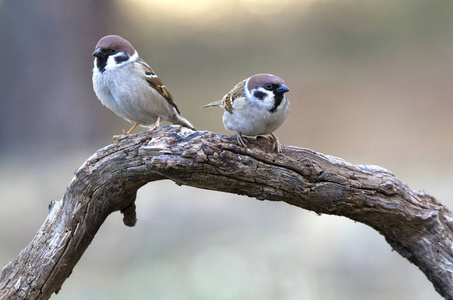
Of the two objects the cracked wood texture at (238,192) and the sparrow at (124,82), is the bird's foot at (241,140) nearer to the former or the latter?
the cracked wood texture at (238,192)

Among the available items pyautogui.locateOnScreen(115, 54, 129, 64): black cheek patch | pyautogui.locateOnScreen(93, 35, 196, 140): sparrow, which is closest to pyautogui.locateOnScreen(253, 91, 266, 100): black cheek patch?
pyautogui.locateOnScreen(93, 35, 196, 140): sparrow

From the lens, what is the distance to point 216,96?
7.11 m

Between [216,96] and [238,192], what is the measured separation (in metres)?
4.34

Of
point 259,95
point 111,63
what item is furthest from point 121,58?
point 259,95

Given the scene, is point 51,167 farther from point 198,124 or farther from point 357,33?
point 357,33

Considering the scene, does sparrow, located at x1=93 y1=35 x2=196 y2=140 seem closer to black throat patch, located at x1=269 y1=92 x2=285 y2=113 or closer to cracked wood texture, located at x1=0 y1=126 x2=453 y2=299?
cracked wood texture, located at x1=0 y1=126 x2=453 y2=299

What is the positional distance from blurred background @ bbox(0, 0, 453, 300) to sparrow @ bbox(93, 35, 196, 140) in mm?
3022

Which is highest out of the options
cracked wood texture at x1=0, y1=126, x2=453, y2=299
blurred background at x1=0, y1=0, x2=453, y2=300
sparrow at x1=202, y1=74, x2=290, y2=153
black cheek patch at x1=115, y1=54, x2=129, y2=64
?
blurred background at x1=0, y1=0, x2=453, y2=300

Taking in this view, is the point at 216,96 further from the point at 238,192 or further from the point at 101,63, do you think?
the point at 238,192

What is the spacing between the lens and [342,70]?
7250 mm

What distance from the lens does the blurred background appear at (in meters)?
6.59

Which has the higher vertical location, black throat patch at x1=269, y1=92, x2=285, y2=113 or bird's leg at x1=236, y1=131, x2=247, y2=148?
black throat patch at x1=269, y1=92, x2=285, y2=113

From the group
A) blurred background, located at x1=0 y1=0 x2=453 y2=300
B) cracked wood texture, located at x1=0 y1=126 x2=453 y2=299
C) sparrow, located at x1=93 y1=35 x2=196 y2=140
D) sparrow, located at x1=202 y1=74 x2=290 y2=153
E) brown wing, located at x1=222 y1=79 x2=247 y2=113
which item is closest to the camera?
cracked wood texture, located at x1=0 y1=126 x2=453 y2=299

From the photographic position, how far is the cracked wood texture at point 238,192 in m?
2.78
